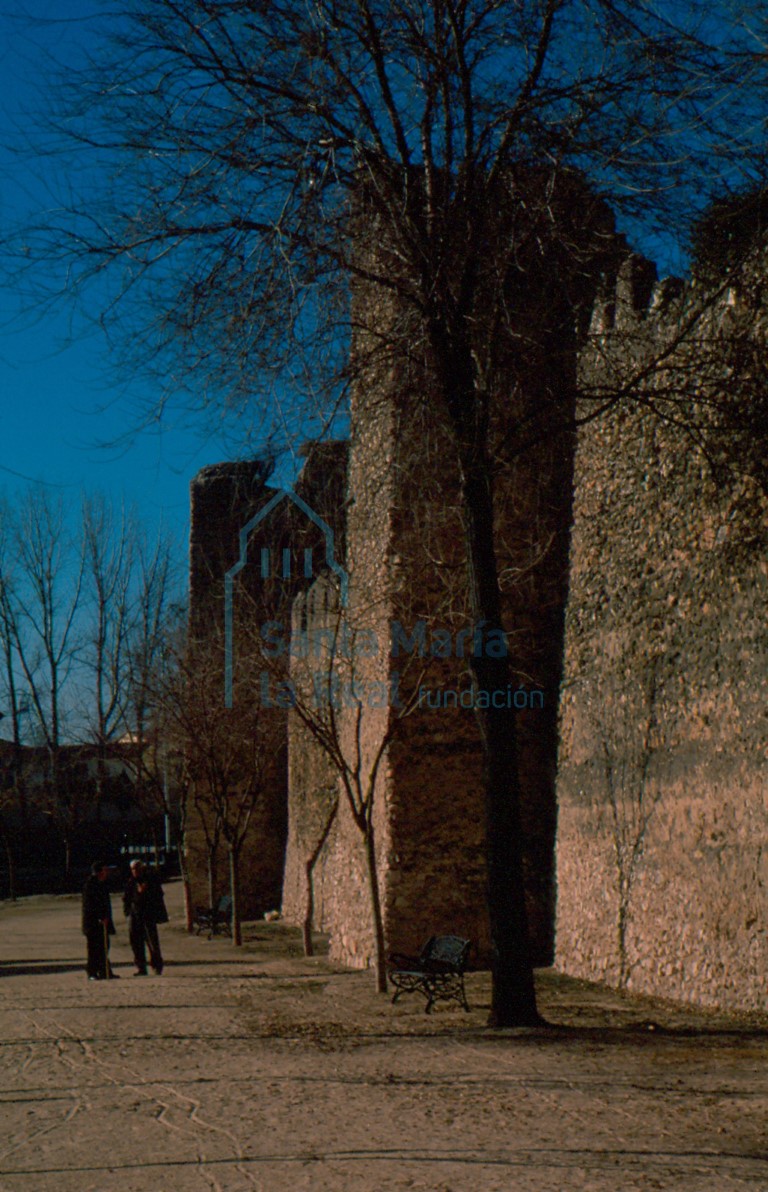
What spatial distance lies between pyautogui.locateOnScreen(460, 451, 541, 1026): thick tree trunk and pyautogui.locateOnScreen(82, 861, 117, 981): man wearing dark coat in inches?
249

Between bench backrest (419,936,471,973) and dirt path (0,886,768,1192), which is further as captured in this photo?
bench backrest (419,936,471,973)

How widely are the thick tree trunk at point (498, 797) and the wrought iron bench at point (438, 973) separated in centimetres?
135

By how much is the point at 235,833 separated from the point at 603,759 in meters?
8.39

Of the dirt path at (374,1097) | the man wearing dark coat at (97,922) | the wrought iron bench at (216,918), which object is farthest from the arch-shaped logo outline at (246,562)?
the dirt path at (374,1097)

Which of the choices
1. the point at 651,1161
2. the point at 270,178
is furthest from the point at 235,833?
the point at 651,1161

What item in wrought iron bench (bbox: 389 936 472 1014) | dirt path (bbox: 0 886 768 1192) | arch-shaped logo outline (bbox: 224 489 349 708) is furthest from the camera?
arch-shaped logo outline (bbox: 224 489 349 708)

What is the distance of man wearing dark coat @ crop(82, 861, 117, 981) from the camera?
14.3 metres

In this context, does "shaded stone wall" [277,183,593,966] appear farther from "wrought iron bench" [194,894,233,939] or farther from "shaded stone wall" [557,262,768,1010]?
"wrought iron bench" [194,894,233,939]

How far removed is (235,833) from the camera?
1934 centimetres

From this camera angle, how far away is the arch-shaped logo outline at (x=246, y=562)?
1609cm

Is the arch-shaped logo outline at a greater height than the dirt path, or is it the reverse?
the arch-shaped logo outline

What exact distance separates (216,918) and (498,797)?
1277 centimetres

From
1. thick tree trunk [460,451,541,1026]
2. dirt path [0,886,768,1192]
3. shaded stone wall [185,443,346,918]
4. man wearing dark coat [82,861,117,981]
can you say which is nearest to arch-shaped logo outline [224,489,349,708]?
shaded stone wall [185,443,346,918]

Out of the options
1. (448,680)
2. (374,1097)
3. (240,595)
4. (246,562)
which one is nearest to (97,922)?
(448,680)
